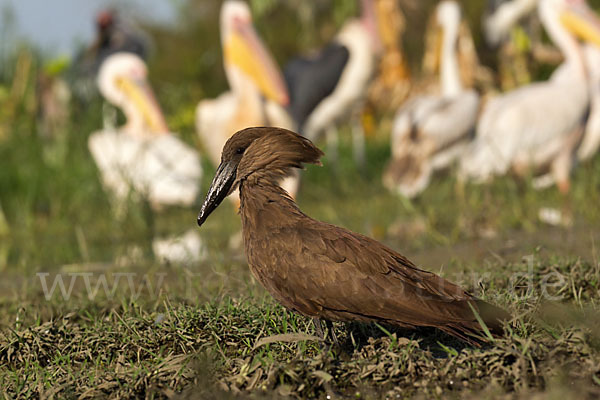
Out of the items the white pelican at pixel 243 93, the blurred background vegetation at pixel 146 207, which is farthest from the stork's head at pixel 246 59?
the blurred background vegetation at pixel 146 207

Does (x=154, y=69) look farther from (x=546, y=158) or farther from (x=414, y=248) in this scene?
(x=414, y=248)

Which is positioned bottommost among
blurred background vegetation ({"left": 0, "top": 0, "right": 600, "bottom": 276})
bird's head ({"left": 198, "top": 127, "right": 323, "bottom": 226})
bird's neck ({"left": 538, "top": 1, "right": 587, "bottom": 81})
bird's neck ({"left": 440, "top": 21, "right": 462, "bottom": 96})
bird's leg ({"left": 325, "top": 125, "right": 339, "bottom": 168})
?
bird's leg ({"left": 325, "top": 125, "right": 339, "bottom": 168})

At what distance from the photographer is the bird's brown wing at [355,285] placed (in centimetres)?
A: 272

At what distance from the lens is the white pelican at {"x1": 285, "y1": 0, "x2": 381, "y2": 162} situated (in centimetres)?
1063

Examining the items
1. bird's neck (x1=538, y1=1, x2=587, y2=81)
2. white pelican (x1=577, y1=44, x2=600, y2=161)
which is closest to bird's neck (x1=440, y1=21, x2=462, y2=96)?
bird's neck (x1=538, y1=1, x2=587, y2=81)

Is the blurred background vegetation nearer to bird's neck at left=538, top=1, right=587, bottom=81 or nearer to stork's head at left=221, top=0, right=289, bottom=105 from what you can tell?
bird's neck at left=538, top=1, right=587, bottom=81

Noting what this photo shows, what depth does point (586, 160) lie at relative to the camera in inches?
350

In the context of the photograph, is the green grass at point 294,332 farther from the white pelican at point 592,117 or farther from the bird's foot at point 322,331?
the white pelican at point 592,117

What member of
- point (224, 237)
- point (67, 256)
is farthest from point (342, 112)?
point (67, 256)

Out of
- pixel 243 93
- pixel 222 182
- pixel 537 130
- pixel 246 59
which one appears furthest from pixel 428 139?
pixel 222 182

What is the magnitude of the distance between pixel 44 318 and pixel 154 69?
630 inches

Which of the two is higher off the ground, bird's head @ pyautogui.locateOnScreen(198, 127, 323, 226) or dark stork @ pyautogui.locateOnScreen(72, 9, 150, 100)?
bird's head @ pyautogui.locateOnScreen(198, 127, 323, 226)

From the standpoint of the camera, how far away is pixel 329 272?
281cm

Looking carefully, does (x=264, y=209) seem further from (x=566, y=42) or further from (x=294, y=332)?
(x=566, y=42)
